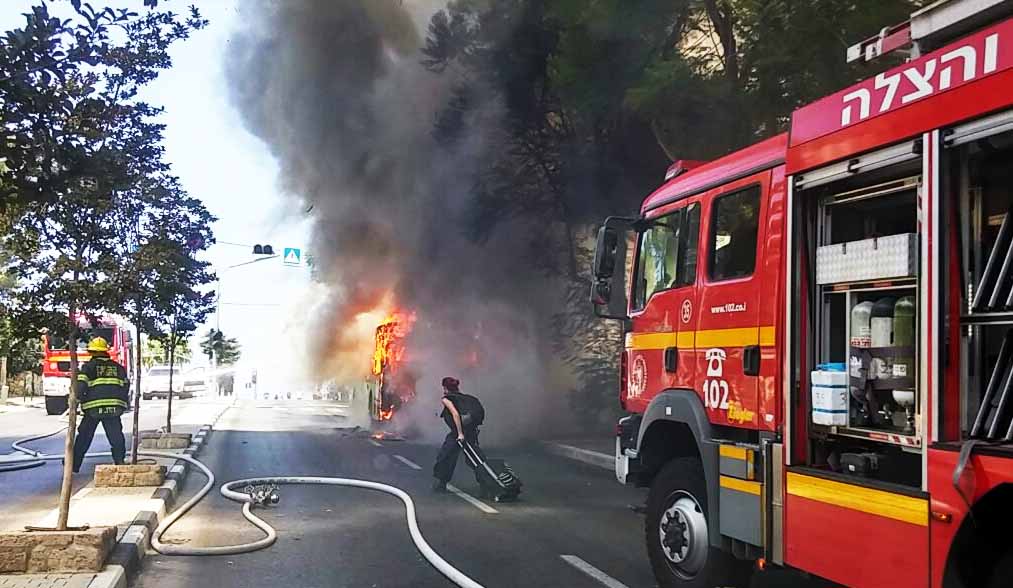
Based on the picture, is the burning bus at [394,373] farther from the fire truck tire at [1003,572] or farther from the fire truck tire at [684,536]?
the fire truck tire at [1003,572]

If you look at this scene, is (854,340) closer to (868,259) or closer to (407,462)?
(868,259)

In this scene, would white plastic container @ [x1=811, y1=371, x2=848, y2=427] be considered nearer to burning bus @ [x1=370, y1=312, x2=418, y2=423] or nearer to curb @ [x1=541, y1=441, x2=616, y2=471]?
curb @ [x1=541, y1=441, x2=616, y2=471]

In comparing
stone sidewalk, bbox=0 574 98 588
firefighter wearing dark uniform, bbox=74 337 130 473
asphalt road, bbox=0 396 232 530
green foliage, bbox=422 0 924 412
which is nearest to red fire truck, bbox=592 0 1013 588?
stone sidewalk, bbox=0 574 98 588

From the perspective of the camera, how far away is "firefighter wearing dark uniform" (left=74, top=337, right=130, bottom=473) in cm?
1077

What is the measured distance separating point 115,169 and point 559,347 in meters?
14.2

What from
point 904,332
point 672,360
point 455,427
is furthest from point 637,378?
point 455,427

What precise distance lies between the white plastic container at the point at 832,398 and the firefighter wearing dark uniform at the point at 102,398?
8.81 metres

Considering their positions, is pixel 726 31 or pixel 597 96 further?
pixel 597 96

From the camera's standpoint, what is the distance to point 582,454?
14.5 meters

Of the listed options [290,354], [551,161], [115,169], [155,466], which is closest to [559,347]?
[551,161]

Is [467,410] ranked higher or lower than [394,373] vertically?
lower

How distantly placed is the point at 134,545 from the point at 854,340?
4.83m

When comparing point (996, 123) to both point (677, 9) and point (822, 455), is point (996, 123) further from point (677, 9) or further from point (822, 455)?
point (677, 9)

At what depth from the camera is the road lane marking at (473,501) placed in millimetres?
9023
